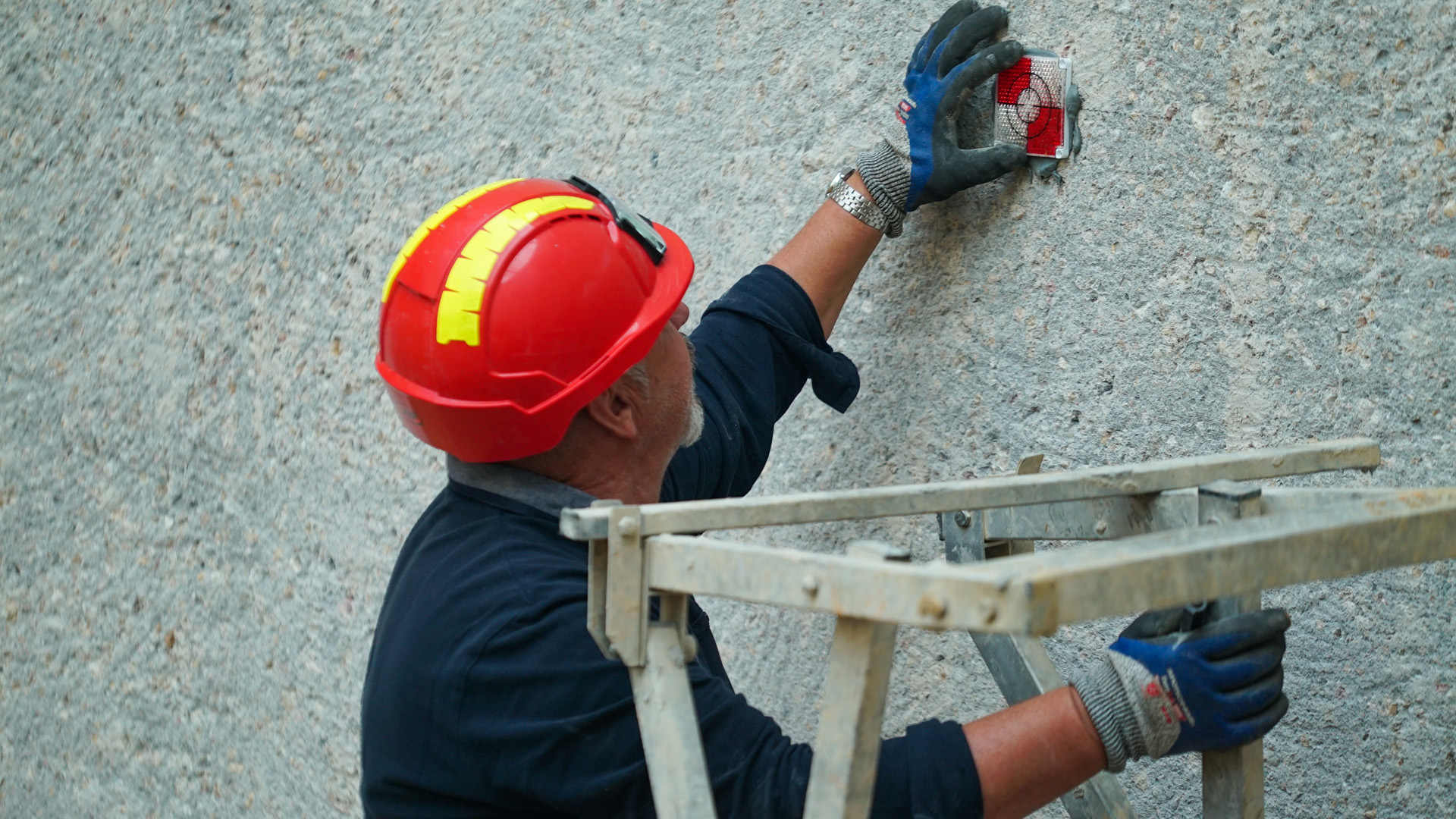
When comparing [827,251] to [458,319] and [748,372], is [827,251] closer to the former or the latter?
[748,372]

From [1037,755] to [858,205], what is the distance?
1089mm

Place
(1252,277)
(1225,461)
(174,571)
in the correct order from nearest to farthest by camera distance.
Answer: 1. (1225,461)
2. (1252,277)
3. (174,571)

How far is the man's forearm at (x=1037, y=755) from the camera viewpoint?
134cm

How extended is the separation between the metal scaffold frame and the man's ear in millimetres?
489

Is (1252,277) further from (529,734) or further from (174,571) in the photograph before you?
(174,571)

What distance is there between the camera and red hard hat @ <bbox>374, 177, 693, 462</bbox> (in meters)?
1.62

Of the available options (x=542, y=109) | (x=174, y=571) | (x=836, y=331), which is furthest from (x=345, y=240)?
(x=836, y=331)

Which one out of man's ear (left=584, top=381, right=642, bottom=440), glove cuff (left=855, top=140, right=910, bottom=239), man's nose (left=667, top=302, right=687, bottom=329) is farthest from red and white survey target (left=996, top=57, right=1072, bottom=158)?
man's ear (left=584, top=381, right=642, bottom=440)

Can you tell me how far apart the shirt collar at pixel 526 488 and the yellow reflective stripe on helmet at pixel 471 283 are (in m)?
0.23

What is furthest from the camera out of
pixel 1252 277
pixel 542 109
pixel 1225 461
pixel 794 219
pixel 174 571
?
pixel 174 571

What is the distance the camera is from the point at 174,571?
355 centimetres

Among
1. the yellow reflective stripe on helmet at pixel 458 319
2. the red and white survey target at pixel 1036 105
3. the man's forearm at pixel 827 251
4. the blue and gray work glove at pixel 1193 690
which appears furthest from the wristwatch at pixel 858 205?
the blue and gray work glove at pixel 1193 690

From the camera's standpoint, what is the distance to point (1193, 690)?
1259mm

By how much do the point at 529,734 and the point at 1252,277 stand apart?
124cm
